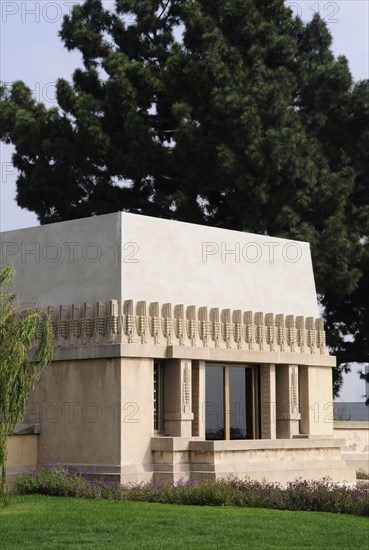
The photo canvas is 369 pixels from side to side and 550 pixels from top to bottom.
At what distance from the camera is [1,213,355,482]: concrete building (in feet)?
72.9

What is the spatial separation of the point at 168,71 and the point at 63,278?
1522 cm

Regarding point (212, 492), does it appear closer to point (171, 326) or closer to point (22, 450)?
point (171, 326)

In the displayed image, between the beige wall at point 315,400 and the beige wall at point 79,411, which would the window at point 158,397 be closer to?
the beige wall at point 79,411

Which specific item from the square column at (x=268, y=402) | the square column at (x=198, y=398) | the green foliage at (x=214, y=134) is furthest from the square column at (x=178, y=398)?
the green foliage at (x=214, y=134)

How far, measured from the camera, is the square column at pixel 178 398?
22859mm

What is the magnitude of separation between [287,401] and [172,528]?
387 inches

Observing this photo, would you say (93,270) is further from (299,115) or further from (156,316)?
(299,115)

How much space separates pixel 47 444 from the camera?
23000 millimetres

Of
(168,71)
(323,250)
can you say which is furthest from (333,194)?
(168,71)

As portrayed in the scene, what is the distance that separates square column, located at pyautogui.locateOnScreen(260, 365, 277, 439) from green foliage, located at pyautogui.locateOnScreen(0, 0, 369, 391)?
31.7 feet

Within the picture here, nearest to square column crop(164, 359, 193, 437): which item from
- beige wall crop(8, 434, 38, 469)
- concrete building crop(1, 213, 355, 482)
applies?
concrete building crop(1, 213, 355, 482)

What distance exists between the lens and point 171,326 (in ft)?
75.9

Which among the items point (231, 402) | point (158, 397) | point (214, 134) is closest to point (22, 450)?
point (158, 397)

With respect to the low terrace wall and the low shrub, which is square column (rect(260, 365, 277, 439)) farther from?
the low terrace wall
